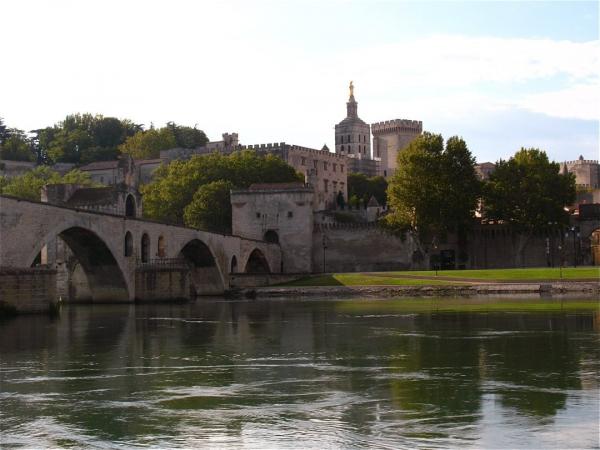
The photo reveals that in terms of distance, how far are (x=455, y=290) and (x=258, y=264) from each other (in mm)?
35430

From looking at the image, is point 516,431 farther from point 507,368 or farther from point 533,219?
point 533,219

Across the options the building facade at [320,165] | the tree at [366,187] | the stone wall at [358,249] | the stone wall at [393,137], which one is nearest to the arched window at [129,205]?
the stone wall at [358,249]

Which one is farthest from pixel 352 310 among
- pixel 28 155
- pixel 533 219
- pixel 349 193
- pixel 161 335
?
pixel 28 155

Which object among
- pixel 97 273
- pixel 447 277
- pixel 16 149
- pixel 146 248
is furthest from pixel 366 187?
pixel 97 273

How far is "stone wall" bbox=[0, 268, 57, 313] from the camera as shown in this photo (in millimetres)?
43844

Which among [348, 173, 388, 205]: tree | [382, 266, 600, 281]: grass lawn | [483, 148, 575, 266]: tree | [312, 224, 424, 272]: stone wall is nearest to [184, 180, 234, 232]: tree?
[312, 224, 424, 272]: stone wall

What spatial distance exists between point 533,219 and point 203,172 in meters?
37.0

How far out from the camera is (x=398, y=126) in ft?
632

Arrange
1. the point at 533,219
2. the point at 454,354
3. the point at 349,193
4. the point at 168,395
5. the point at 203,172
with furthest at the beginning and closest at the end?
the point at 349,193
the point at 203,172
the point at 533,219
the point at 454,354
the point at 168,395

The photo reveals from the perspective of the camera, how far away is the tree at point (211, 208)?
103706 mm

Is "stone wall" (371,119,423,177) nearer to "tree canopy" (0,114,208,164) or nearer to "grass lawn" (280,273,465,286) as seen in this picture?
"tree canopy" (0,114,208,164)

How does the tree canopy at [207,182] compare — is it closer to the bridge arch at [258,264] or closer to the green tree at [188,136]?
the bridge arch at [258,264]

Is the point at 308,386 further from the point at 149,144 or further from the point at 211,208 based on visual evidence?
the point at 149,144

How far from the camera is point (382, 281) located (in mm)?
73688
